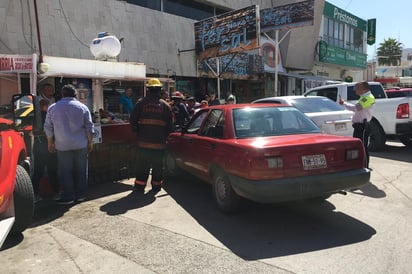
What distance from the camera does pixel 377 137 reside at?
944 centimetres

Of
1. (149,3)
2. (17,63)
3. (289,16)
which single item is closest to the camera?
(17,63)

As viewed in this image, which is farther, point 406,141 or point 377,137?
point 406,141

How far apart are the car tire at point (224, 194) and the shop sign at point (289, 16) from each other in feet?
39.4

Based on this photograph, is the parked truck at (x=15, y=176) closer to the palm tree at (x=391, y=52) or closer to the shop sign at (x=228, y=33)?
the shop sign at (x=228, y=33)

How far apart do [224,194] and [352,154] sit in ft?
5.62

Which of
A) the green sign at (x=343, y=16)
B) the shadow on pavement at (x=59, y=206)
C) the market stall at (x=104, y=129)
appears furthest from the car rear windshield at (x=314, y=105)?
Answer: the green sign at (x=343, y=16)

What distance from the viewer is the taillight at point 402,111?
877 centimetres

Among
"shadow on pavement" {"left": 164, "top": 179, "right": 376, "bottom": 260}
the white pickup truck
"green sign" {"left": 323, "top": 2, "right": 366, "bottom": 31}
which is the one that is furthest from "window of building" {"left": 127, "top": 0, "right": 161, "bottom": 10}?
"green sign" {"left": 323, "top": 2, "right": 366, "bottom": 31}

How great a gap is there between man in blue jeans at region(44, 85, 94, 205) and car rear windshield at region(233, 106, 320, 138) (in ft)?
7.78

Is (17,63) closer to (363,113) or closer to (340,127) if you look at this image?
(340,127)

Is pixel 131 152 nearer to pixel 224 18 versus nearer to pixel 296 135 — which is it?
pixel 296 135

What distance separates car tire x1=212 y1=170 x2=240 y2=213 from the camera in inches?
180

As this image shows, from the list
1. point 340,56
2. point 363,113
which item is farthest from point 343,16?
point 363,113

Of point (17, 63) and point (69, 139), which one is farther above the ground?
point (17, 63)
